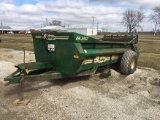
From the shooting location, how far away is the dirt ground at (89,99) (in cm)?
445

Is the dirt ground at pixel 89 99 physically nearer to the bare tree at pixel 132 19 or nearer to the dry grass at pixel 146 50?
the dry grass at pixel 146 50

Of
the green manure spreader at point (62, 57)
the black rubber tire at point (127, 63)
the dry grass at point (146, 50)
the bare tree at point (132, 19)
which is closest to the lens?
the green manure spreader at point (62, 57)

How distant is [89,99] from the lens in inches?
208

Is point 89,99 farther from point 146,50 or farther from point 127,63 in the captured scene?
point 146,50

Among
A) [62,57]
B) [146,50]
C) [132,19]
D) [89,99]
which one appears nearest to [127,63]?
[62,57]

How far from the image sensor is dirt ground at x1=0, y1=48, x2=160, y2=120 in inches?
175

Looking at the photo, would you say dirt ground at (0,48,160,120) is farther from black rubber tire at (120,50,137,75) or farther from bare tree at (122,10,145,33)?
bare tree at (122,10,145,33)

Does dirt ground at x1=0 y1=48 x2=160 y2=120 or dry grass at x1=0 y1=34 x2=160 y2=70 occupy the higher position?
dry grass at x1=0 y1=34 x2=160 y2=70

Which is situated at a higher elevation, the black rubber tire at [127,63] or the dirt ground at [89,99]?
the black rubber tire at [127,63]

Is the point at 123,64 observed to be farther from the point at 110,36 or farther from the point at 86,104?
the point at 86,104

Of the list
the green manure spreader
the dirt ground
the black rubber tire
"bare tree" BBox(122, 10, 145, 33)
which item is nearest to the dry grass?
the black rubber tire

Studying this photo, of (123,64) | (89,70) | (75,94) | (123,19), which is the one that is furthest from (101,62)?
(123,19)

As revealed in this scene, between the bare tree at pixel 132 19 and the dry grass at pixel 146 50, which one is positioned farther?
the bare tree at pixel 132 19

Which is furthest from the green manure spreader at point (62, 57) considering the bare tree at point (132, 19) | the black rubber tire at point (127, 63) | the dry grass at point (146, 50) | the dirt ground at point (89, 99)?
the bare tree at point (132, 19)
